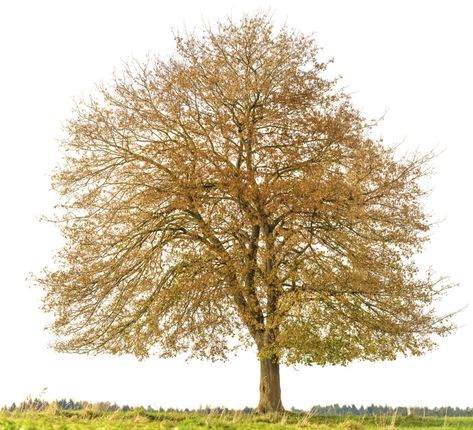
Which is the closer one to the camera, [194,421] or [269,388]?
[194,421]

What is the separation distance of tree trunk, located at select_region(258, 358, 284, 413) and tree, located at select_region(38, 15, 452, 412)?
7 centimetres

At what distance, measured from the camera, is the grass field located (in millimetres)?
14177

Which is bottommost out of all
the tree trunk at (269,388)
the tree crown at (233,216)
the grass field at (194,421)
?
the grass field at (194,421)

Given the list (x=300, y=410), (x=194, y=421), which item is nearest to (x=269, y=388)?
(x=300, y=410)

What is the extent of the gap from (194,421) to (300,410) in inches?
313

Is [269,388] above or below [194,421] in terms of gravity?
above

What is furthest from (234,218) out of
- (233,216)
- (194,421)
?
(194,421)

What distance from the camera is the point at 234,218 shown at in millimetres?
22531

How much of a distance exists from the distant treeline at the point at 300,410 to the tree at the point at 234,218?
6.66ft

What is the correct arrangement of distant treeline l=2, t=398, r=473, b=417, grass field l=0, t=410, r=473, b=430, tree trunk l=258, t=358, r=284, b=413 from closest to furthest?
grass field l=0, t=410, r=473, b=430 → distant treeline l=2, t=398, r=473, b=417 → tree trunk l=258, t=358, r=284, b=413

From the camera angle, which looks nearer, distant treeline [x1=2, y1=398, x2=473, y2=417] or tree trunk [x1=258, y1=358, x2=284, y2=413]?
distant treeline [x1=2, y1=398, x2=473, y2=417]

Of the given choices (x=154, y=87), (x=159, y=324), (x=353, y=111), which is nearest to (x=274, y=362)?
(x=159, y=324)

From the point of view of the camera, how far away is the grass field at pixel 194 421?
1418 centimetres

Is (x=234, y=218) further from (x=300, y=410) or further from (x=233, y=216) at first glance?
(x=300, y=410)
